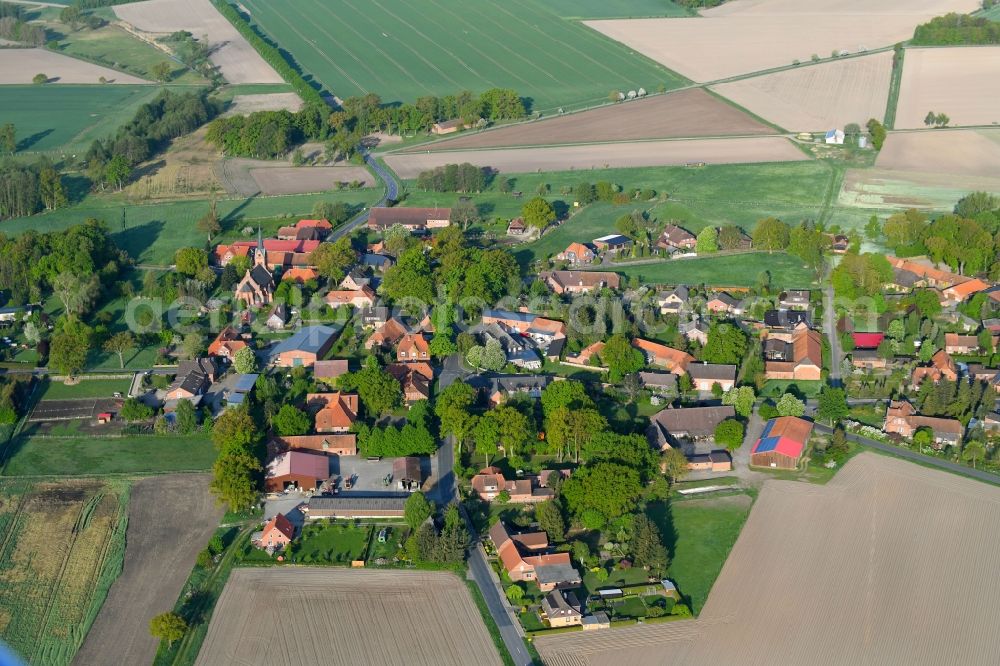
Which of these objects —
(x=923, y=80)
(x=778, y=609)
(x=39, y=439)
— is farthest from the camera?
(x=923, y=80)

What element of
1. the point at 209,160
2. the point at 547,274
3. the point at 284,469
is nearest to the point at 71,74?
the point at 209,160

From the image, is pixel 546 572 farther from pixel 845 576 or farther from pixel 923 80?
pixel 923 80

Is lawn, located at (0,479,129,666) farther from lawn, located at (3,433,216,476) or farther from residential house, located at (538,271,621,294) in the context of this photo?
residential house, located at (538,271,621,294)

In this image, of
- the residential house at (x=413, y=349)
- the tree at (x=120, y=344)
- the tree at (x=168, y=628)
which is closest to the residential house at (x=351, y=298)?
the residential house at (x=413, y=349)

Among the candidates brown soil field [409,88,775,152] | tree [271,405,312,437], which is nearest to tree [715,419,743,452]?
tree [271,405,312,437]

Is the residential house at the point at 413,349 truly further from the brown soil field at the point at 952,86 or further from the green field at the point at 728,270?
the brown soil field at the point at 952,86

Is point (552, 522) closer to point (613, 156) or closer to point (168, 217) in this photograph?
point (168, 217)

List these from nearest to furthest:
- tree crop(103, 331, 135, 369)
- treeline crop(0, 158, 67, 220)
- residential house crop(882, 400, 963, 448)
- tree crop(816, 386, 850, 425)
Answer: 1. residential house crop(882, 400, 963, 448)
2. tree crop(816, 386, 850, 425)
3. tree crop(103, 331, 135, 369)
4. treeline crop(0, 158, 67, 220)
